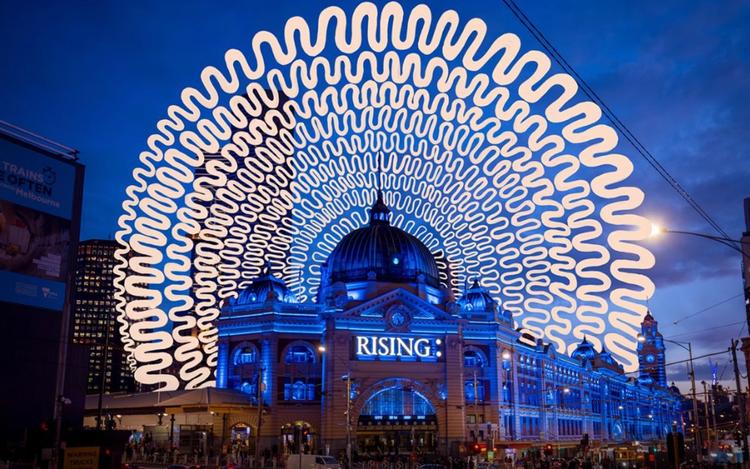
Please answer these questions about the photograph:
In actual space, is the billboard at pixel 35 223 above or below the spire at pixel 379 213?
below

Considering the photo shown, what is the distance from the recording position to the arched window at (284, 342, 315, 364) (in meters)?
86.7

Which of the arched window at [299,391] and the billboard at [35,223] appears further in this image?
the arched window at [299,391]

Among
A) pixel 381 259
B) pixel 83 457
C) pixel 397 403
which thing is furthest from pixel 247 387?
pixel 83 457

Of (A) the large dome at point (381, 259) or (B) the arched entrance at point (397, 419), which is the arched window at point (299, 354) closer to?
(B) the arched entrance at point (397, 419)

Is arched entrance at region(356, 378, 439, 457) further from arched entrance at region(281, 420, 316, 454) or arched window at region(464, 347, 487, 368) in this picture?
arched window at region(464, 347, 487, 368)

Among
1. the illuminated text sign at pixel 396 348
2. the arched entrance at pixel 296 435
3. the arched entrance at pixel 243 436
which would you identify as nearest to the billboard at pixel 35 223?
the arched entrance at pixel 243 436

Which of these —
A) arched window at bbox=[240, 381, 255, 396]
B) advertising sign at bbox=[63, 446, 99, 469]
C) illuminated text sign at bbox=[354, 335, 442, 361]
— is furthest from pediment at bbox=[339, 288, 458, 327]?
advertising sign at bbox=[63, 446, 99, 469]

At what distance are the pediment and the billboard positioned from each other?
38089mm

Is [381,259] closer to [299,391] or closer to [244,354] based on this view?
[299,391]

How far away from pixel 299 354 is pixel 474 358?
793 inches

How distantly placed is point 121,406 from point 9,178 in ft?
127

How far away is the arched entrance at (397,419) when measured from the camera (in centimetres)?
8431

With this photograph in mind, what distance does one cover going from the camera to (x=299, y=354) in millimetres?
87125

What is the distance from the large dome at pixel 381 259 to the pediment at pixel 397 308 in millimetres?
8110
